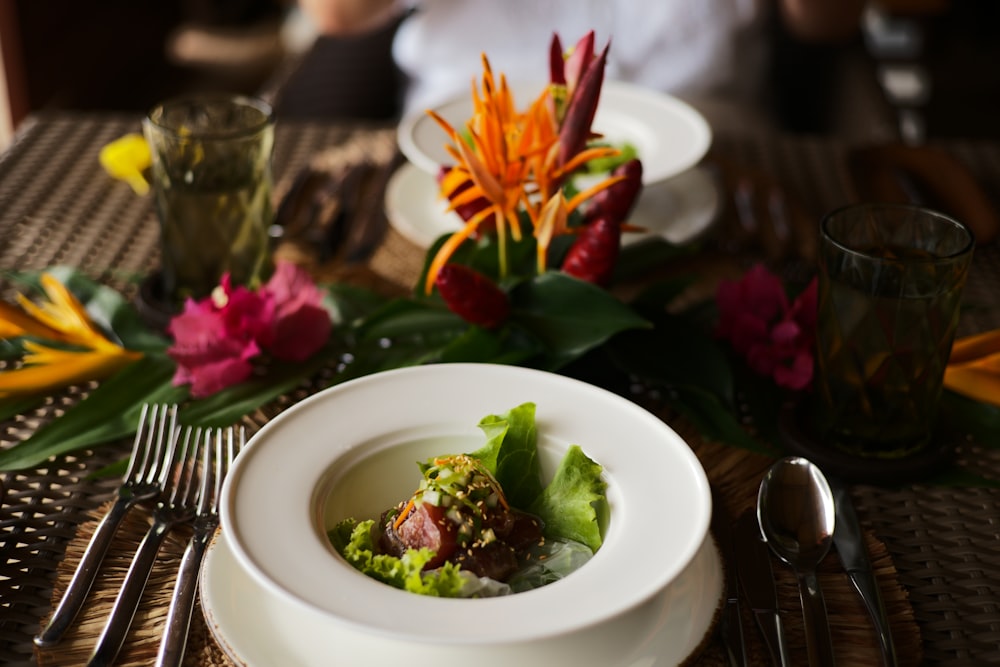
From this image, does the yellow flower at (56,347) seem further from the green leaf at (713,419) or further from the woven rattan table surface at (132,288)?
the green leaf at (713,419)

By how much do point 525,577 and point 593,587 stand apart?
3.3 inches

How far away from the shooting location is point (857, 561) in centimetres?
70

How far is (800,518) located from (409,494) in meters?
0.28

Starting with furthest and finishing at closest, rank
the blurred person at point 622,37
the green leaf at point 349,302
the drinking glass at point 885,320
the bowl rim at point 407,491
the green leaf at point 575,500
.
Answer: the blurred person at point 622,37 < the green leaf at point 349,302 < the drinking glass at point 885,320 < the green leaf at point 575,500 < the bowl rim at point 407,491

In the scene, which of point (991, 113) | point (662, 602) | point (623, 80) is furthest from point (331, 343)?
point (991, 113)

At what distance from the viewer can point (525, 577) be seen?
648 mm

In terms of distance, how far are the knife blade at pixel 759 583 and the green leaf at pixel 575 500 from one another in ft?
0.35

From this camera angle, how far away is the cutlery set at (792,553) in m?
0.62

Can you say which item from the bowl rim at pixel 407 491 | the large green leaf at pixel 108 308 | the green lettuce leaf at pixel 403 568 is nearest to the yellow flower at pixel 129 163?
the large green leaf at pixel 108 308

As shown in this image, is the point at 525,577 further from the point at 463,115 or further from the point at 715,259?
the point at 463,115

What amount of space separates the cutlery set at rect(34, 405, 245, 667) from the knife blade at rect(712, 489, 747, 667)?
13.0 inches

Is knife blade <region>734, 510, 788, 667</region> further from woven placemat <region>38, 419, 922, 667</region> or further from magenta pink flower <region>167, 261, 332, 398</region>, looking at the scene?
magenta pink flower <region>167, 261, 332, 398</region>

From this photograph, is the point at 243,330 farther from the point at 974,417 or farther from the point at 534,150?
the point at 974,417

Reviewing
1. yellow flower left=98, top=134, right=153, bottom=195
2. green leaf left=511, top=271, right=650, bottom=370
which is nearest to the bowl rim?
green leaf left=511, top=271, right=650, bottom=370
